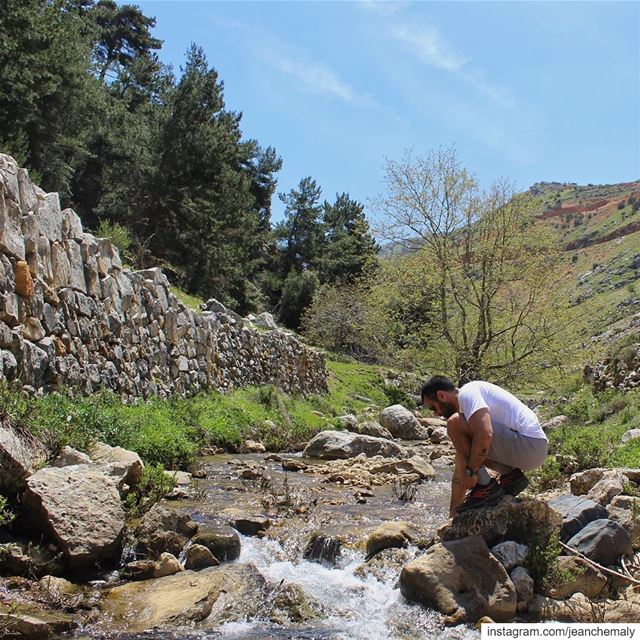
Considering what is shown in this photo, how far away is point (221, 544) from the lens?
19.1ft

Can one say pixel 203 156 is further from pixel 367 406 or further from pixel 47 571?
pixel 47 571

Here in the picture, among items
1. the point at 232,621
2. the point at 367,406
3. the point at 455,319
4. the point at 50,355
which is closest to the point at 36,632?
the point at 232,621

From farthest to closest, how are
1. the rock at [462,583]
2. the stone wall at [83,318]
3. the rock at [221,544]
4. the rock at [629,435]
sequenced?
the rock at [629,435]
the stone wall at [83,318]
the rock at [221,544]
the rock at [462,583]

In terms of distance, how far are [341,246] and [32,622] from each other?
148 feet

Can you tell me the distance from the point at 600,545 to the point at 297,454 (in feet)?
26.4

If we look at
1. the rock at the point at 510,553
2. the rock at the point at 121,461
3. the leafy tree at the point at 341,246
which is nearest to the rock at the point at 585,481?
the rock at the point at 510,553

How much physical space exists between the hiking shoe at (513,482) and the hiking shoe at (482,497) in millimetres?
166

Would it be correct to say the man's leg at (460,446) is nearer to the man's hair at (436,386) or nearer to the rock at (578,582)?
the man's hair at (436,386)

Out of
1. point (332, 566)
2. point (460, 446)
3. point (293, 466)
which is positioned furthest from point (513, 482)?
point (293, 466)

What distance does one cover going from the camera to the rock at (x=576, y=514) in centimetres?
556

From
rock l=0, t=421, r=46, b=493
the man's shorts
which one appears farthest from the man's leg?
rock l=0, t=421, r=46, b=493

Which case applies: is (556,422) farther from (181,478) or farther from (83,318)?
(83,318)

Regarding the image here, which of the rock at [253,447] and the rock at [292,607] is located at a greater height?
the rock at [292,607]

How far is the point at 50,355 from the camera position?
885 cm
